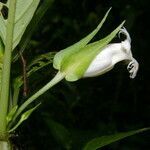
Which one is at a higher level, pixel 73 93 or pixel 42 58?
pixel 42 58

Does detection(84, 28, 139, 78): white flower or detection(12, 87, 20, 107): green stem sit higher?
detection(84, 28, 139, 78): white flower

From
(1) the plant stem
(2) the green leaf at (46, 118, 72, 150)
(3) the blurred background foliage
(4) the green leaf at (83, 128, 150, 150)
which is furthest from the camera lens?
(3) the blurred background foliage

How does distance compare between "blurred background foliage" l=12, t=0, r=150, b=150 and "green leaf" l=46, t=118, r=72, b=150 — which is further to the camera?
"blurred background foliage" l=12, t=0, r=150, b=150

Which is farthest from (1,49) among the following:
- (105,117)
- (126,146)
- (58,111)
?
(105,117)

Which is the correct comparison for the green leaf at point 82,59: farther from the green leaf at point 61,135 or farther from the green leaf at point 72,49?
the green leaf at point 61,135

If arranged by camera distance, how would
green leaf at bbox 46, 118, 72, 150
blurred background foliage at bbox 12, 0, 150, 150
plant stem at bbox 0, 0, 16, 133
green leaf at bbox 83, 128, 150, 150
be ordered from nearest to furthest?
plant stem at bbox 0, 0, 16, 133
green leaf at bbox 83, 128, 150, 150
green leaf at bbox 46, 118, 72, 150
blurred background foliage at bbox 12, 0, 150, 150

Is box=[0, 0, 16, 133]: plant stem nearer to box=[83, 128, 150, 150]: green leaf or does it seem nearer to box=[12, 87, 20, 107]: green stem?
box=[12, 87, 20, 107]: green stem

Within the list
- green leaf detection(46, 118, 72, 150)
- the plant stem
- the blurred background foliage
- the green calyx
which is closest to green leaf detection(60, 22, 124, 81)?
the green calyx

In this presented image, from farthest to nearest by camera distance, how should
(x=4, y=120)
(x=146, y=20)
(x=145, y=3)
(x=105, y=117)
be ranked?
1. (x=146, y=20)
2. (x=145, y=3)
3. (x=105, y=117)
4. (x=4, y=120)

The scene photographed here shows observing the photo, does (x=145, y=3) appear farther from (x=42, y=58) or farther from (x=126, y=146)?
(x=42, y=58)

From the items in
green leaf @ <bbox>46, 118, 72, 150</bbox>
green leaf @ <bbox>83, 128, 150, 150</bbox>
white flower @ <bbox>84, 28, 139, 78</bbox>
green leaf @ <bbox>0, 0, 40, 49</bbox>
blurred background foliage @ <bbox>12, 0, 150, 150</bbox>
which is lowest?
blurred background foliage @ <bbox>12, 0, 150, 150</bbox>
